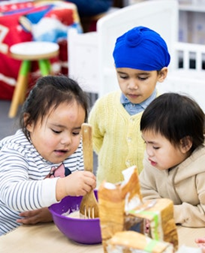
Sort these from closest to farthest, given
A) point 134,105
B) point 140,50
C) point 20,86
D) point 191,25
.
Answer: point 140,50 → point 134,105 → point 20,86 → point 191,25

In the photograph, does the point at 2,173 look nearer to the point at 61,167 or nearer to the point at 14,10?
the point at 61,167

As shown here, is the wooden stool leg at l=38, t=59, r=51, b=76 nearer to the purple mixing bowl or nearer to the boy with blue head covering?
the boy with blue head covering

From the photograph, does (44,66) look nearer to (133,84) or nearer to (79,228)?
(133,84)

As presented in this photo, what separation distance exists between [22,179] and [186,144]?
14.9 inches

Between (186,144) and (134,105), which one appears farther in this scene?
(134,105)

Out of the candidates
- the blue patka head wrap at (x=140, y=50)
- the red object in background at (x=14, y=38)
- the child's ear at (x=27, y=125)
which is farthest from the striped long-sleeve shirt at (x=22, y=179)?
the red object in background at (x=14, y=38)

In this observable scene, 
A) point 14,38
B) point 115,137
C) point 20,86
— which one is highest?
point 115,137

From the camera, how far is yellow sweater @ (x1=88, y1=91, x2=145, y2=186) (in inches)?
69.9

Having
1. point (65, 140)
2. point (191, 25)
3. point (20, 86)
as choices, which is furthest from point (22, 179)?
point (191, 25)

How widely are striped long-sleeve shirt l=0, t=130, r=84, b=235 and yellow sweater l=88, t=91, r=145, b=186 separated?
35 cm

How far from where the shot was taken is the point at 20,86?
3902 millimetres

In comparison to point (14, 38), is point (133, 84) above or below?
above

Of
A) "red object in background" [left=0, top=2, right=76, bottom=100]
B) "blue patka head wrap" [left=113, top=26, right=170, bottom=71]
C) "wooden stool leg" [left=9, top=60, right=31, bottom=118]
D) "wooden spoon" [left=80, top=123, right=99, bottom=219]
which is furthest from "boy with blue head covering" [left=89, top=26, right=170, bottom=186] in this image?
"red object in background" [left=0, top=2, right=76, bottom=100]

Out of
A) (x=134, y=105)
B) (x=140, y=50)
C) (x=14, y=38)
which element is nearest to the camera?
(x=140, y=50)
